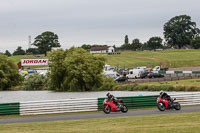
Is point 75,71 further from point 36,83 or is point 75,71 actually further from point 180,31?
point 180,31

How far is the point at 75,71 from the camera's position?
185 ft

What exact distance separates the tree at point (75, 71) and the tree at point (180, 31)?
100717 mm

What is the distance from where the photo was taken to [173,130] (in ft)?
46.5

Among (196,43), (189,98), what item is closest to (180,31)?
(196,43)

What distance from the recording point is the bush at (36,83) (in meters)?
67.0

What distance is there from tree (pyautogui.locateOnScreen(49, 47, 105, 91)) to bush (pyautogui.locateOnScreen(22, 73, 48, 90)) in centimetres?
655

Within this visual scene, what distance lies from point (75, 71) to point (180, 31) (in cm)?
10816

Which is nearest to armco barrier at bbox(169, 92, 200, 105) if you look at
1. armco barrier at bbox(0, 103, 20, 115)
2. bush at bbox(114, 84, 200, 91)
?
armco barrier at bbox(0, 103, 20, 115)

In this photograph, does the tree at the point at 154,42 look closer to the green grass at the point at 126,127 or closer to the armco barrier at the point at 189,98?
the armco barrier at the point at 189,98

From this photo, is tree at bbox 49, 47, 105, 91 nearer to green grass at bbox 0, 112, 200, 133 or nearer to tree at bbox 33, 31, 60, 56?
green grass at bbox 0, 112, 200, 133

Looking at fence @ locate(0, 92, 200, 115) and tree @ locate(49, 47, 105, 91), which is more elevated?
tree @ locate(49, 47, 105, 91)

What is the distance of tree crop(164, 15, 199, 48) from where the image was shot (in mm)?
155125

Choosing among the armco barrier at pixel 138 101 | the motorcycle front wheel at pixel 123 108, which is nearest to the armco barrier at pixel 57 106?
the armco barrier at pixel 138 101

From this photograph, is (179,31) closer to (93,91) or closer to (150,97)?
(93,91)
